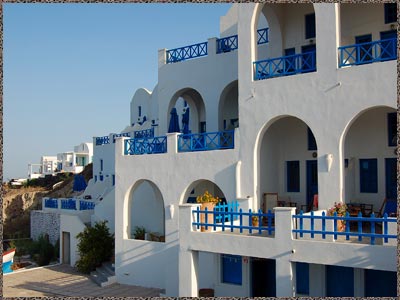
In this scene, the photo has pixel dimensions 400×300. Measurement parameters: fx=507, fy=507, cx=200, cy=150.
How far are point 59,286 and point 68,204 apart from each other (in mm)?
8845

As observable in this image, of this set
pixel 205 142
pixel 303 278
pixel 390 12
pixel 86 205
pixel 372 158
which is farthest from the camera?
pixel 86 205

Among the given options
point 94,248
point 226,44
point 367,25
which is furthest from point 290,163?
point 94,248

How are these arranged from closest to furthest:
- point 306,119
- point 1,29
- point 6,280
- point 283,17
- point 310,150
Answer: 1. point 1,29
2. point 306,119
3. point 310,150
4. point 283,17
5. point 6,280

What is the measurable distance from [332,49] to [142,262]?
10258mm

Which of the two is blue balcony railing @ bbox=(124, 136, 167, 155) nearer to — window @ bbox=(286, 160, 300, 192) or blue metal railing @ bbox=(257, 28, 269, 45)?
window @ bbox=(286, 160, 300, 192)

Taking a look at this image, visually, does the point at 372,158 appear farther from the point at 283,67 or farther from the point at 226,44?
the point at 226,44

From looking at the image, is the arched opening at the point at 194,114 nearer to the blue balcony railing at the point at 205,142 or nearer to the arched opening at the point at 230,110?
the arched opening at the point at 230,110

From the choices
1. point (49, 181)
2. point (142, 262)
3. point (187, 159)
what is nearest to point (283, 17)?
point (187, 159)

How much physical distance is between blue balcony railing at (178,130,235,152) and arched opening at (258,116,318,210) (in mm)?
1163

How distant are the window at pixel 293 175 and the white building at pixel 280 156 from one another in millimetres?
43

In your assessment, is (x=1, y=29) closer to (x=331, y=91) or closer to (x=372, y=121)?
(x=331, y=91)

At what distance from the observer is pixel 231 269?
16.8 meters

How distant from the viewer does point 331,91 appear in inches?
579

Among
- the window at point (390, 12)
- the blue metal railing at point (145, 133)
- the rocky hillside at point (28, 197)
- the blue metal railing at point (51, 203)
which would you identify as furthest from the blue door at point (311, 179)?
the rocky hillside at point (28, 197)
